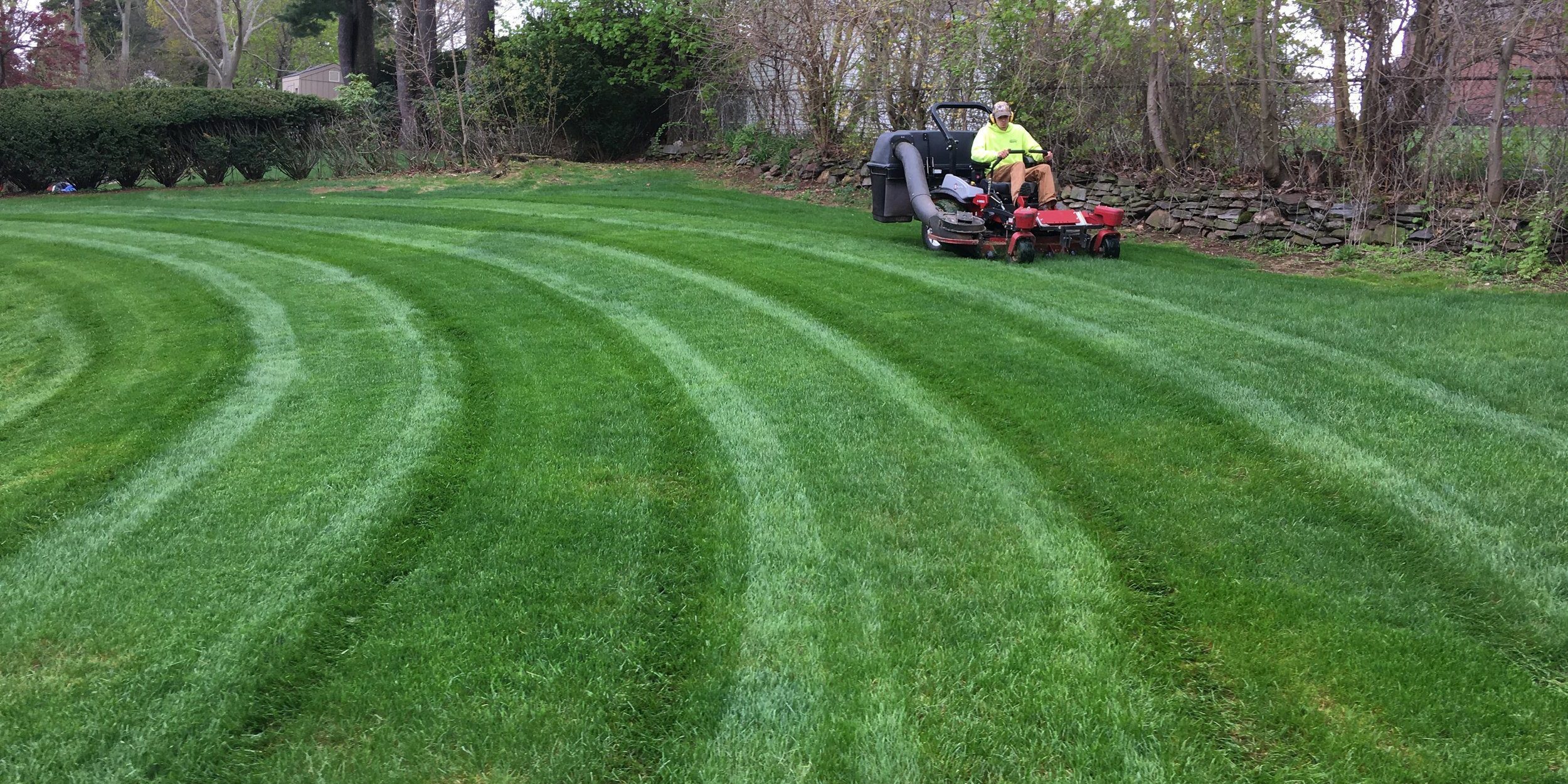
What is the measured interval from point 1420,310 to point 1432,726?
5.43 meters

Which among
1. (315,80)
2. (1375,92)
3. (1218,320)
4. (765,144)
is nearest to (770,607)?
(1218,320)

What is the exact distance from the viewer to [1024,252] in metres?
8.92

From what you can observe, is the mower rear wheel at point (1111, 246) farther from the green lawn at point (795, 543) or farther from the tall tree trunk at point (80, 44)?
the tall tree trunk at point (80, 44)

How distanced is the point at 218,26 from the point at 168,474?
47.5 meters

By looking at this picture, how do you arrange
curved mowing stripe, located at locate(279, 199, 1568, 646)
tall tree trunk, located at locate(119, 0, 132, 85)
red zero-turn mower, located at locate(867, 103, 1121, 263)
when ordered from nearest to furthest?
curved mowing stripe, located at locate(279, 199, 1568, 646) → red zero-turn mower, located at locate(867, 103, 1121, 263) → tall tree trunk, located at locate(119, 0, 132, 85)

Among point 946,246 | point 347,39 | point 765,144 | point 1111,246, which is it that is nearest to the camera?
point 1111,246

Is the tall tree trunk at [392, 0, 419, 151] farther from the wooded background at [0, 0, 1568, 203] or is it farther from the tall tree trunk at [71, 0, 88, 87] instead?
the tall tree trunk at [71, 0, 88, 87]

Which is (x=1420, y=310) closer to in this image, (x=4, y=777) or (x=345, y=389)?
(x=345, y=389)

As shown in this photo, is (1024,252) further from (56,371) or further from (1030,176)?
(56,371)

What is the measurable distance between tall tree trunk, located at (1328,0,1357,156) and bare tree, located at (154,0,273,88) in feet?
94.1

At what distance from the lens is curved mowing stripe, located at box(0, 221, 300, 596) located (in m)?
3.49

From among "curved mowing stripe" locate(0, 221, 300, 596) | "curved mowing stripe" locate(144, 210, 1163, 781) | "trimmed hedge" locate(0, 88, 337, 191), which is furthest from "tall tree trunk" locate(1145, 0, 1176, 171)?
"trimmed hedge" locate(0, 88, 337, 191)

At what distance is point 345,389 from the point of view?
5.61m

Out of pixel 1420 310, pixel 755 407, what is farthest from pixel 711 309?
pixel 1420 310
